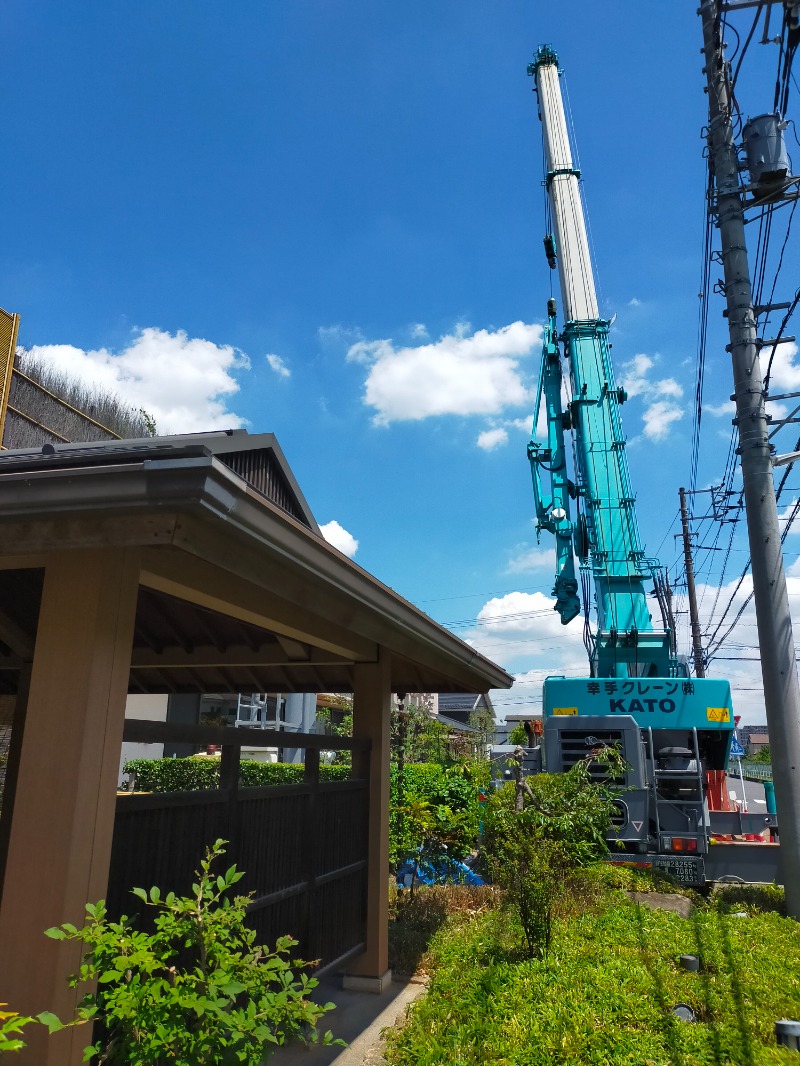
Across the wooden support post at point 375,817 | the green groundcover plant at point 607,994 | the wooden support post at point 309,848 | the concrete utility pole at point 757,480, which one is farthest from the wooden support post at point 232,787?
the concrete utility pole at point 757,480

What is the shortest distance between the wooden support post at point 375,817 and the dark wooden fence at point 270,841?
85 millimetres

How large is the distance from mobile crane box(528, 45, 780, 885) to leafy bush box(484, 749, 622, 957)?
119 centimetres

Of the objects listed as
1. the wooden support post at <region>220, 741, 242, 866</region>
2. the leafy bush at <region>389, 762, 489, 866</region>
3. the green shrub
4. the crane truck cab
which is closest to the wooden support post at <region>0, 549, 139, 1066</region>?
the wooden support post at <region>220, 741, 242, 866</region>

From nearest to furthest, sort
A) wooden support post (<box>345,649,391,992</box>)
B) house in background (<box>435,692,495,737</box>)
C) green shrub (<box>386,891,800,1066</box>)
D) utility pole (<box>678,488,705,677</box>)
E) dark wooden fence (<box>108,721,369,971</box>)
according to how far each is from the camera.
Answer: dark wooden fence (<box>108,721,369,971</box>) < green shrub (<box>386,891,800,1066</box>) < wooden support post (<box>345,649,391,992</box>) < utility pole (<box>678,488,705,677</box>) < house in background (<box>435,692,495,737</box>)

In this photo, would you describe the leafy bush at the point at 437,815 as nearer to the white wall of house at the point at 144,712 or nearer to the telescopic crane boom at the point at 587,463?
the telescopic crane boom at the point at 587,463

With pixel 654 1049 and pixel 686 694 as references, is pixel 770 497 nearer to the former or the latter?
pixel 686 694

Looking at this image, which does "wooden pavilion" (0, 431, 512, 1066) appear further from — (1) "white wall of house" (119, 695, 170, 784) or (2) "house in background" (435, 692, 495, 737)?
(2) "house in background" (435, 692, 495, 737)

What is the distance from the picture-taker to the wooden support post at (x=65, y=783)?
2.44 meters

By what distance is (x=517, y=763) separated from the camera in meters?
7.11

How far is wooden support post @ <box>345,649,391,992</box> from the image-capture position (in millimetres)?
5832

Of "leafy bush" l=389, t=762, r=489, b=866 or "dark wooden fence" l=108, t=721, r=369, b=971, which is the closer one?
"dark wooden fence" l=108, t=721, r=369, b=971

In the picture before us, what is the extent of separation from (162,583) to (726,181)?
31.3 ft

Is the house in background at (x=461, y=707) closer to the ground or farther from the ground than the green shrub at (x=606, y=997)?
farther from the ground

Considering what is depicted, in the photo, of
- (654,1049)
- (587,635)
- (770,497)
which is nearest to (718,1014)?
(654,1049)
